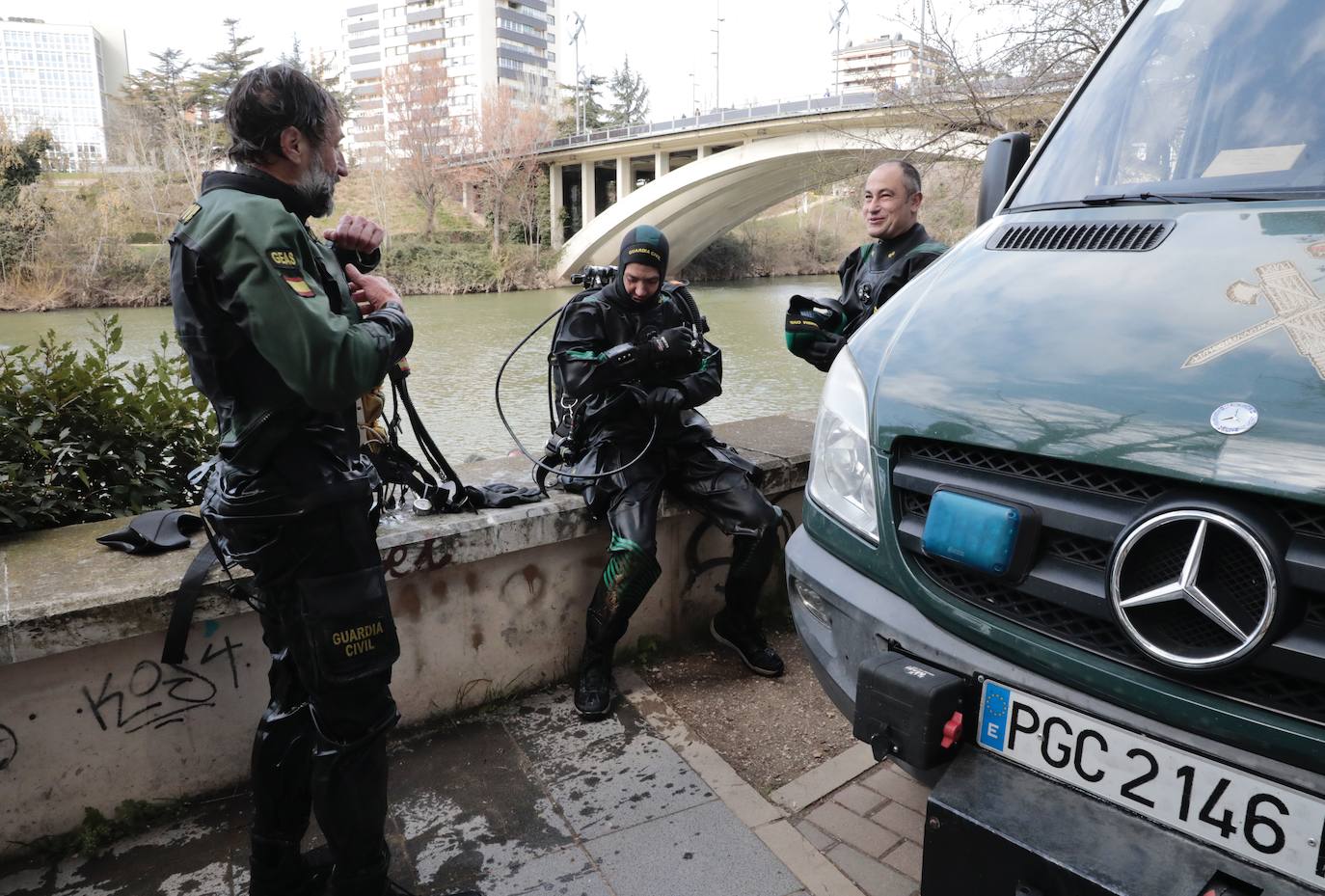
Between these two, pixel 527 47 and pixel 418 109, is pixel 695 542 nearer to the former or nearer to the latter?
pixel 418 109

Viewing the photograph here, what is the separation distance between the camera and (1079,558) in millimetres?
1597

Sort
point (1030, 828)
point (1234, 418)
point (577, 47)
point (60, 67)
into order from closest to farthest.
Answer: point (1234, 418), point (1030, 828), point (577, 47), point (60, 67)

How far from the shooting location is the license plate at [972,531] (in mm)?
1659

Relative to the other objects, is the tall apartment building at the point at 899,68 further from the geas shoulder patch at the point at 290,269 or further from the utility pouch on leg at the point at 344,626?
the utility pouch on leg at the point at 344,626

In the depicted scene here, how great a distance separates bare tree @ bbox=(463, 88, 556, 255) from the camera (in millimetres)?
42156

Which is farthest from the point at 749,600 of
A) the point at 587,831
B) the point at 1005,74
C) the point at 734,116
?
the point at 734,116

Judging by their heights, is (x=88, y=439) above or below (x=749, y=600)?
above

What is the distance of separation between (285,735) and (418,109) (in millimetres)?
50793

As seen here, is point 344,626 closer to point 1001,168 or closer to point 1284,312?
point 1284,312

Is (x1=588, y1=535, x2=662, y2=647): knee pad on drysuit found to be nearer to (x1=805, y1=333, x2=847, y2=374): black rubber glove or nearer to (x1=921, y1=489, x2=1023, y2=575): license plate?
(x1=805, y1=333, x2=847, y2=374): black rubber glove

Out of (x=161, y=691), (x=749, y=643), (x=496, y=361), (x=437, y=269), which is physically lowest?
(x=496, y=361)

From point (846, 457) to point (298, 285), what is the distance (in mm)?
1316

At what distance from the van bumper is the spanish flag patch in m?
1.40

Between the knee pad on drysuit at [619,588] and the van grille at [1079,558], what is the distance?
143 cm
